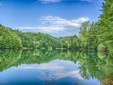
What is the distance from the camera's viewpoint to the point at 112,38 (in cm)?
4284

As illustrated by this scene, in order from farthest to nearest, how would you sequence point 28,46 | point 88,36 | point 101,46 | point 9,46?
point 28,46 → point 9,46 → point 88,36 → point 101,46

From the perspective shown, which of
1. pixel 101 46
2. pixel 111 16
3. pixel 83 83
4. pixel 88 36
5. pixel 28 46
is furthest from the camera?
pixel 28 46

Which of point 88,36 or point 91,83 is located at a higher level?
point 88,36

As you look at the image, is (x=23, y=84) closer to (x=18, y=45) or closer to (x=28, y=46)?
(x=18, y=45)

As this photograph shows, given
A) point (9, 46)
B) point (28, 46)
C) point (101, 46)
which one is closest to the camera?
point (101, 46)

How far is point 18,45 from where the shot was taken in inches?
5384

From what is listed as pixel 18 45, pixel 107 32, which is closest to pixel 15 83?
pixel 107 32

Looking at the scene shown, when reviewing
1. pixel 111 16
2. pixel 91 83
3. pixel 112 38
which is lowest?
pixel 91 83

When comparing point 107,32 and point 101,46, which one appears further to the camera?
point 101,46

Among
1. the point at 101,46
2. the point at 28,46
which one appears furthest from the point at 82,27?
the point at 28,46

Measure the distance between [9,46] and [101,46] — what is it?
5283 cm

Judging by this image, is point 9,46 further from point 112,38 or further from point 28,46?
point 112,38

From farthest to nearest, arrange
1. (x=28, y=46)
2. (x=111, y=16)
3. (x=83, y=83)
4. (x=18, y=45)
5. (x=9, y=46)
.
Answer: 1. (x=28, y=46)
2. (x=18, y=45)
3. (x=9, y=46)
4. (x=111, y=16)
5. (x=83, y=83)

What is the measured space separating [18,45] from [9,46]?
13754 millimetres
